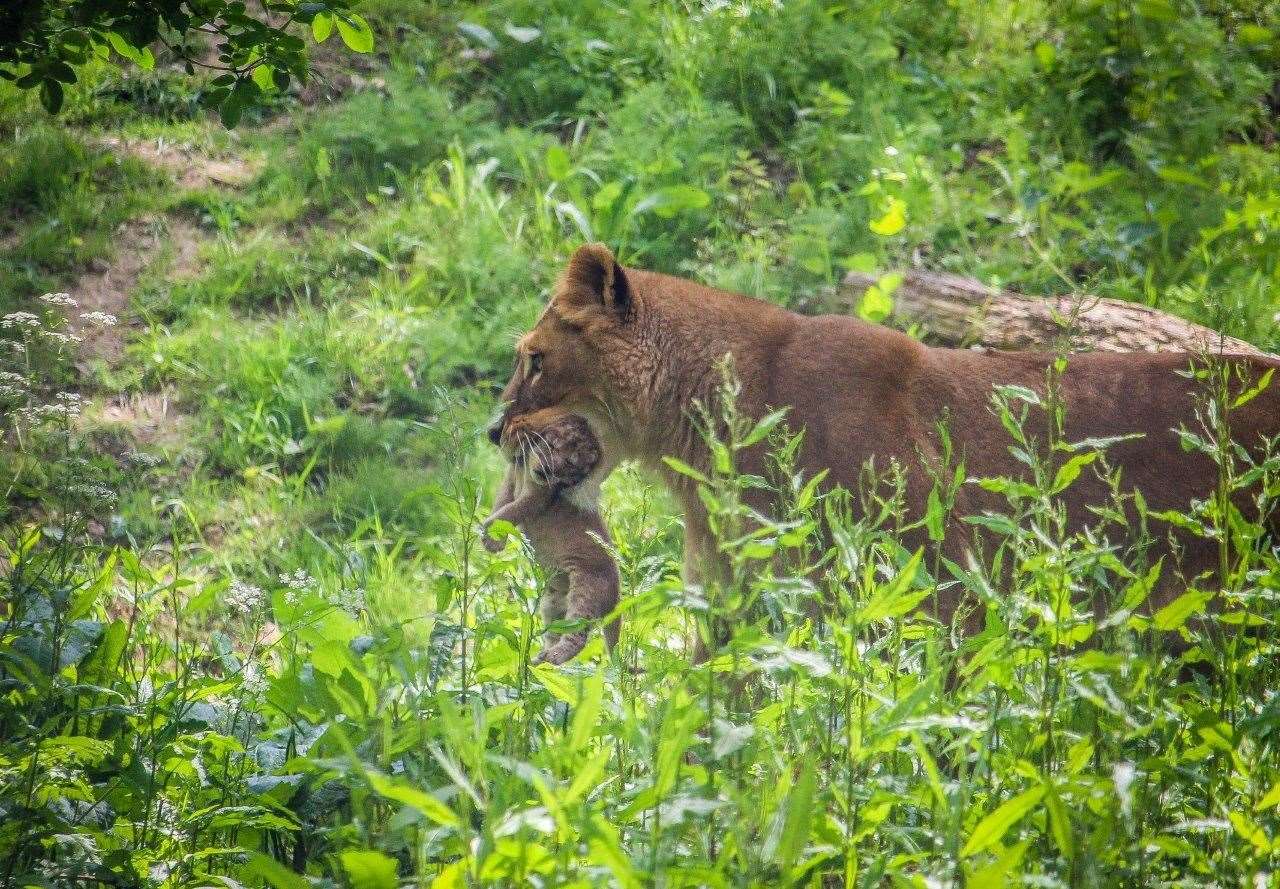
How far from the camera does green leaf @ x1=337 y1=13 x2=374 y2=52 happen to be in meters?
3.45

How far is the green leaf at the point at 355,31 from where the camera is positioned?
11.3 feet

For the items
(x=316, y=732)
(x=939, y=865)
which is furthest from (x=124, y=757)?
(x=939, y=865)

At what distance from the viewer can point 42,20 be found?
3.44 m

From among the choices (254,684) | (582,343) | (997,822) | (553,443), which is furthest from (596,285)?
(997,822)

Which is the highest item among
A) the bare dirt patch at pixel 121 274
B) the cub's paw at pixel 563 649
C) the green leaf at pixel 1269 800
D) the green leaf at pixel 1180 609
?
the green leaf at pixel 1180 609

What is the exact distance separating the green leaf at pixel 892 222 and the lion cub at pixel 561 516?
2.52 m

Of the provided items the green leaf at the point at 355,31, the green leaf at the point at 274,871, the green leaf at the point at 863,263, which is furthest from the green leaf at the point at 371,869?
the green leaf at the point at 863,263

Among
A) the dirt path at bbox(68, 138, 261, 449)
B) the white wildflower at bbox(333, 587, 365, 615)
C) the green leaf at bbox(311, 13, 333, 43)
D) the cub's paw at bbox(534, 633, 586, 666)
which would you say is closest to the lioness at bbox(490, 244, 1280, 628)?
the cub's paw at bbox(534, 633, 586, 666)

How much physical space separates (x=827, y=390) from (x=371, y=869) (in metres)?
2.79

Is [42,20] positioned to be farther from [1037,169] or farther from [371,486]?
[1037,169]

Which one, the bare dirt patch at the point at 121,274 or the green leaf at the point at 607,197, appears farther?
the green leaf at the point at 607,197

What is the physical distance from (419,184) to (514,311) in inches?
57.8

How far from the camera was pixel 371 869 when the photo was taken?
2135 mm

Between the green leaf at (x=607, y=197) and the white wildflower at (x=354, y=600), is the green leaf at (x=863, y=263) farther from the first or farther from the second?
the white wildflower at (x=354, y=600)
